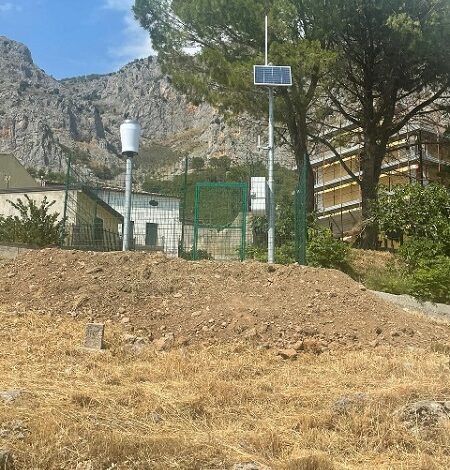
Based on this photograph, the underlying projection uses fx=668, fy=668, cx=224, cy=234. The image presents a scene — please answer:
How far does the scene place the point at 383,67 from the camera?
72.2 ft

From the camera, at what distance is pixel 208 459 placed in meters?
4.00

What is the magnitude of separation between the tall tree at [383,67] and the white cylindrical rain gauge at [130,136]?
9298 millimetres

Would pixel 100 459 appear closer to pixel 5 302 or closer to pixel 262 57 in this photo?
pixel 5 302

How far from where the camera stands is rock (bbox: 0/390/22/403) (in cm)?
477

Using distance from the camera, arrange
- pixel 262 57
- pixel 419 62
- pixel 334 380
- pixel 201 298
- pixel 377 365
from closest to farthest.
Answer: pixel 334 380, pixel 377 365, pixel 201 298, pixel 262 57, pixel 419 62

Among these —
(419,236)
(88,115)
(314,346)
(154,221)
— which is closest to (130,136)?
(154,221)

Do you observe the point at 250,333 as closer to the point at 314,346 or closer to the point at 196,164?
the point at 314,346

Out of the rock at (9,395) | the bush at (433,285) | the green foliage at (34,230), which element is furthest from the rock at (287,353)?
the green foliage at (34,230)

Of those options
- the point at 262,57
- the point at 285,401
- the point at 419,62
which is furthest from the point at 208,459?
the point at 419,62

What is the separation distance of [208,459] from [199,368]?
8.72 ft

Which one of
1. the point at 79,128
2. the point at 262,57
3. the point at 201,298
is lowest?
the point at 201,298

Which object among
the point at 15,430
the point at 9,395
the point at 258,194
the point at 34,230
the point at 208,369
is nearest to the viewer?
the point at 15,430

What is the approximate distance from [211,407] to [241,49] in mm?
16365

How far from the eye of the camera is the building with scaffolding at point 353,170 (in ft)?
119
